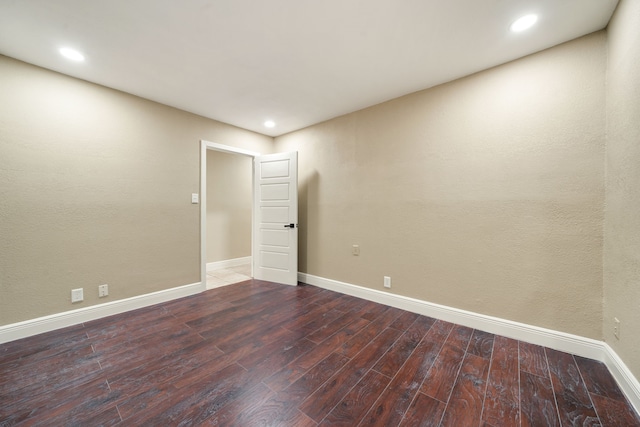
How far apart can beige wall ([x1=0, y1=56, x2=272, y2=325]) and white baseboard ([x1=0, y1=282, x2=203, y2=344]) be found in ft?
0.22

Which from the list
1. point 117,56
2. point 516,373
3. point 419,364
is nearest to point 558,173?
point 516,373

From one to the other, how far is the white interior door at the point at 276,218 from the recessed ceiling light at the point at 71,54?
2.32 m

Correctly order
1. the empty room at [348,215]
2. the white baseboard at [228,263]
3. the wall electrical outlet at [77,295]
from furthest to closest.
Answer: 1. the white baseboard at [228,263]
2. the wall electrical outlet at [77,295]
3. the empty room at [348,215]

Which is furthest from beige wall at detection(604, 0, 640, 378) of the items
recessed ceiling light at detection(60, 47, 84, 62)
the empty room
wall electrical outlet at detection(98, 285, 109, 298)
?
wall electrical outlet at detection(98, 285, 109, 298)

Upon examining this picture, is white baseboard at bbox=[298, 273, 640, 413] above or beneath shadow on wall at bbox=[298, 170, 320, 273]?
beneath

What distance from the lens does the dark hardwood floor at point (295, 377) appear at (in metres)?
1.39

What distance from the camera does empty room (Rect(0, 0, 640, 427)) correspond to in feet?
5.13

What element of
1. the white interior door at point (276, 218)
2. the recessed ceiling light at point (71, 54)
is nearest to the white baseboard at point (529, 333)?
the white interior door at point (276, 218)

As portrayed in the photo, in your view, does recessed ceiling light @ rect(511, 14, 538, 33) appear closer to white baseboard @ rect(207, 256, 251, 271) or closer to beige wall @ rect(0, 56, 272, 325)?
beige wall @ rect(0, 56, 272, 325)

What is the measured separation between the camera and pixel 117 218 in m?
2.79

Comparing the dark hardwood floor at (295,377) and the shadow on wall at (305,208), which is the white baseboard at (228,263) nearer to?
the shadow on wall at (305,208)

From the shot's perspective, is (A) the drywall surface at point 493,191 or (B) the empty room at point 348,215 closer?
(B) the empty room at point 348,215

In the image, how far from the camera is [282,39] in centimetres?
197

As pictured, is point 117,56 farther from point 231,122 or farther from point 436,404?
point 436,404
